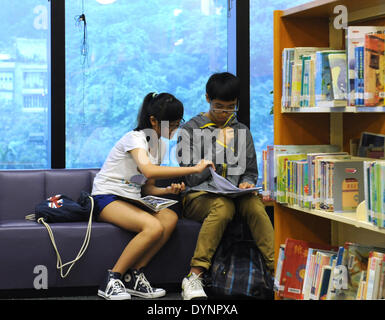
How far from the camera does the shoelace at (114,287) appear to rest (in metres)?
3.23

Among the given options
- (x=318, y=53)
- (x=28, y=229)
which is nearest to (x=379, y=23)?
(x=318, y=53)

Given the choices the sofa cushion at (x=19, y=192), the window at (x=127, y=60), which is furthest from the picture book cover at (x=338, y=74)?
the window at (x=127, y=60)

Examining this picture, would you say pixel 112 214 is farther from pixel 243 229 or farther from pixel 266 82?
pixel 266 82

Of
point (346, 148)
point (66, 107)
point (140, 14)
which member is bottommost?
point (346, 148)

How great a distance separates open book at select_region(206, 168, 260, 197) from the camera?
128 inches

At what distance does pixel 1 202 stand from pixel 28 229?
0.48 m

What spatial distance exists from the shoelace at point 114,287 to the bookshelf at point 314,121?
1054mm

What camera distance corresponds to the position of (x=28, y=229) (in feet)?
11.1

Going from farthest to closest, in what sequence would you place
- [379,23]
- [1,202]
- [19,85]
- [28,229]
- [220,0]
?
[220,0]
[19,85]
[1,202]
[28,229]
[379,23]

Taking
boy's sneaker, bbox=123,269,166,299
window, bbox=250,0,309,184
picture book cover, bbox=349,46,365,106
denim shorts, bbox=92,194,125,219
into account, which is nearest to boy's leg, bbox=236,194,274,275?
boy's sneaker, bbox=123,269,166,299

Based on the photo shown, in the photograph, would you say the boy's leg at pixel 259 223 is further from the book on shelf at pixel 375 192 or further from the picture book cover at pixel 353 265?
the book on shelf at pixel 375 192

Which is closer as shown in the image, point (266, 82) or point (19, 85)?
point (19, 85)
